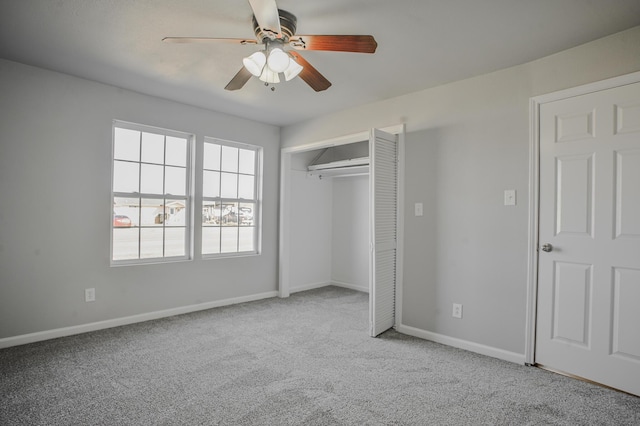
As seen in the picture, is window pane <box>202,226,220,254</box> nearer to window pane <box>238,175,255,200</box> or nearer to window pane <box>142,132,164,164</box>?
window pane <box>238,175,255,200</box>

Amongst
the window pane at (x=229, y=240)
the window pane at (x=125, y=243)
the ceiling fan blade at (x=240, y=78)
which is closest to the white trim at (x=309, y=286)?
the window pane at (x=229, y=240)

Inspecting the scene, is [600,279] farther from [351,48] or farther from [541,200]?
[351,48]

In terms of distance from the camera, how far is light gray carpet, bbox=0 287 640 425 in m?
2.08

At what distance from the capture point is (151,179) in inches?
157

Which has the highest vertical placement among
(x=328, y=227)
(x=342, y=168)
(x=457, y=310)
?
(x=342, y=168)

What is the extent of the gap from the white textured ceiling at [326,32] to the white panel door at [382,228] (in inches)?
25.7

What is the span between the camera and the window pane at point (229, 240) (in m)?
4.63

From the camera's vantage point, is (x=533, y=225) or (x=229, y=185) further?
(x=229, y=185)

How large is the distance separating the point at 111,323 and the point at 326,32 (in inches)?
136

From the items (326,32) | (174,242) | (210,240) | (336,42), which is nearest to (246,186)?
(210,240)

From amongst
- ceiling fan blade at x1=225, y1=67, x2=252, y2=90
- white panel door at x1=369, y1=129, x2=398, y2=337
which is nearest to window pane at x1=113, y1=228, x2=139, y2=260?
ceiling fan blade at x1=225, y1=67, x2=252, y2=90

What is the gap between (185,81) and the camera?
11.3 feet

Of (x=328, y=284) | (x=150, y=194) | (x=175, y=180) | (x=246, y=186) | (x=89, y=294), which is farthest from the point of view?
(x=328, y=284)

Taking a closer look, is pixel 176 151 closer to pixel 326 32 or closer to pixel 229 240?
pixel 229 240
